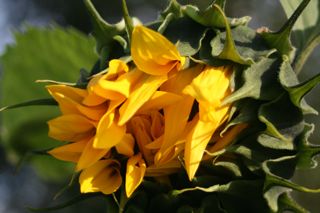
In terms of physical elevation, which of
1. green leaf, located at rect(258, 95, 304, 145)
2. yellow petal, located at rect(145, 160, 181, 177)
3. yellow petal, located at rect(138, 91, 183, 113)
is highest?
yellow petal, located at rect(138, 91, 183, 113)

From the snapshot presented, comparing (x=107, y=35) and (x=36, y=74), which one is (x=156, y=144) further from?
(x=36, y=74)

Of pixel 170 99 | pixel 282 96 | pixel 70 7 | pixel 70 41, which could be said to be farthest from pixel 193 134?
pixel 70 7

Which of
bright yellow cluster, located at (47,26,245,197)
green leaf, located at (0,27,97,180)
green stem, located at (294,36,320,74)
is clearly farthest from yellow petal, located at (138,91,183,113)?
green leaf, located at (0,27,97,180)

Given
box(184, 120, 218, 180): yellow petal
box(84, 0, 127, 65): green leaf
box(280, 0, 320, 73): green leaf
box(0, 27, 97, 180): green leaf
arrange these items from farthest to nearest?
box(0, 27, 97, 180): green leaf → box(280, 0, 320, 73): green leaf → box(84, 0, 127, 65): green leaf → box(184, 120, 218, 180): yellow petal

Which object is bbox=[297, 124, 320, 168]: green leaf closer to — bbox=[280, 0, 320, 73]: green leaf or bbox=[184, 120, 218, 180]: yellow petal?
bbox=[184, 120, 218, 180]: yellow petal

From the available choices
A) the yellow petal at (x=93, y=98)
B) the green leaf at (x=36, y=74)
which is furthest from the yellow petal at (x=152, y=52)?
the green leaf at (x=36, y=74)

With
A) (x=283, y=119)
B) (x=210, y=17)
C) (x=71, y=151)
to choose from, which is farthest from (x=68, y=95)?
(x=283, y=119)

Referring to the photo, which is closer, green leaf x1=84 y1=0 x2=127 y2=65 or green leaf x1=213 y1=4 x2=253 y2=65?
green leaf x1=213 y1=4 x2=253 y2=65

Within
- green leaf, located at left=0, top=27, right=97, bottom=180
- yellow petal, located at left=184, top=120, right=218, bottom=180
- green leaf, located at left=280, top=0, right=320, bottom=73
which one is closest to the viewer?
yellow petal, located at left=184, top=120, right=218, bottom=180
